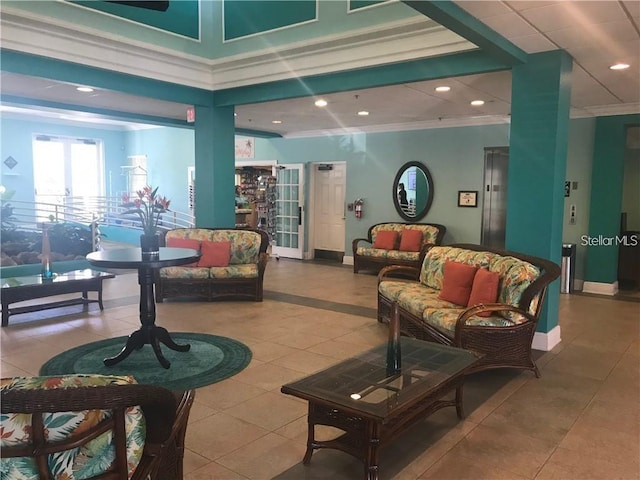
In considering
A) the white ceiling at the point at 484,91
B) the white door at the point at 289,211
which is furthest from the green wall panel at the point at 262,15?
the white door at the point at 289,211

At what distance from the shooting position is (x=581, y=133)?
752cm

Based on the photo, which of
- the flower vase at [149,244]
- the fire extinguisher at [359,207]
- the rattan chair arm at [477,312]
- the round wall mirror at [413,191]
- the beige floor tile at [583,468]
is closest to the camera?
the beige floor tile at [583,468]

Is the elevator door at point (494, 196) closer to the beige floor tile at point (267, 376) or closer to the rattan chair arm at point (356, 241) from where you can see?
the rattan chair arm at point (356, 241)

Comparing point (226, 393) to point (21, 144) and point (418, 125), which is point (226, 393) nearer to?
point (418, 125)

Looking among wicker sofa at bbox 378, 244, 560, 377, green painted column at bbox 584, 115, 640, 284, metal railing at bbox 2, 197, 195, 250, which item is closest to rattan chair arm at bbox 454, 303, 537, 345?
wicker sofa at bbox 378, 244, 560, 377

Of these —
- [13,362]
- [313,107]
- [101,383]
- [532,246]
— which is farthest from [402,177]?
[101,383]

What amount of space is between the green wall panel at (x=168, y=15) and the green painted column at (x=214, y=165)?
1.10 m

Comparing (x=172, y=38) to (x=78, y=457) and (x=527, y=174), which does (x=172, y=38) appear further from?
(x=78, y=457)

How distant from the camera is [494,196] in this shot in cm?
848

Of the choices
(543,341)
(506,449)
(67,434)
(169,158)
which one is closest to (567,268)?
(543,341)

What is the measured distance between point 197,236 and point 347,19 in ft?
10.8

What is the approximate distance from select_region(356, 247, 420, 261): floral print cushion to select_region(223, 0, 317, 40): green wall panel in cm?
406

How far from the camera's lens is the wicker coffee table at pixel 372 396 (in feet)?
7.77

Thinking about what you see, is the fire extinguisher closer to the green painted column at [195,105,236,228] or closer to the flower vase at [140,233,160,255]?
the green painted column at [195,105,236,228]
